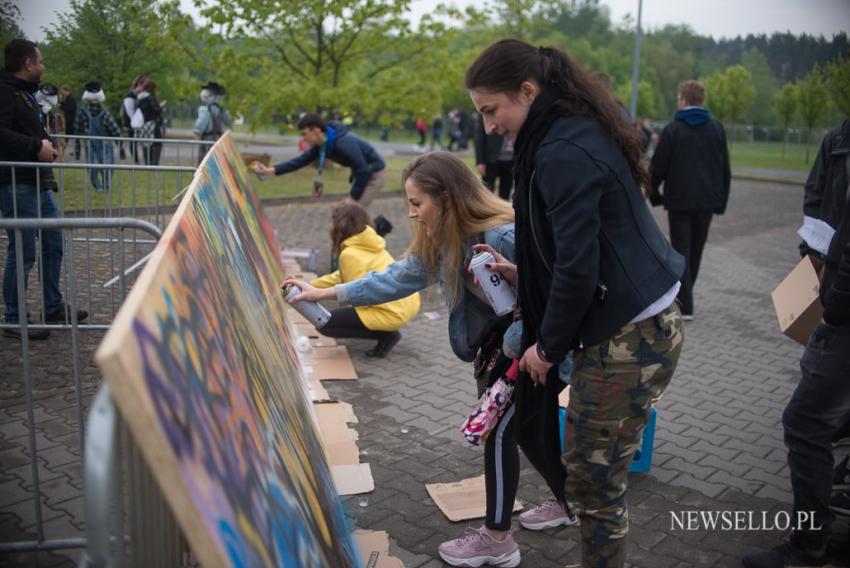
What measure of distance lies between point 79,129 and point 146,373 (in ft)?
24.0

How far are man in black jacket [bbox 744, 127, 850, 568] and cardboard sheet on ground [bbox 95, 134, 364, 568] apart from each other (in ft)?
5.78

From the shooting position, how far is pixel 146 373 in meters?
1.31

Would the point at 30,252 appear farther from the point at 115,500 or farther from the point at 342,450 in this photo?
the point at 115,500

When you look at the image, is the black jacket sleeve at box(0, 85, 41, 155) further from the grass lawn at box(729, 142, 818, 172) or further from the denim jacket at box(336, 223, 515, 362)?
the grass lawn at box(729, 142, 818, 172)

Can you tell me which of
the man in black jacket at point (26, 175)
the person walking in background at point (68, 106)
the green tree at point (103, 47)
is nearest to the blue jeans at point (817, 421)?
the man in black jacket at point (26, 175)

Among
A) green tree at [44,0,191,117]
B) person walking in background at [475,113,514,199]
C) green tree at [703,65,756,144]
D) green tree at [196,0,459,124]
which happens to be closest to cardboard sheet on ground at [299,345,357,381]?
green tree at [44,0,191,117]

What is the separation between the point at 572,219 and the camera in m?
2.25

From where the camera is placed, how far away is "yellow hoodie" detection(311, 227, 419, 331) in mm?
5758

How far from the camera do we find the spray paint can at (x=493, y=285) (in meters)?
2.92

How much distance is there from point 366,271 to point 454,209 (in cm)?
285

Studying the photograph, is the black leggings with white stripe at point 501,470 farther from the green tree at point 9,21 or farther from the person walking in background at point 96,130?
the person walking in background at point 96,130

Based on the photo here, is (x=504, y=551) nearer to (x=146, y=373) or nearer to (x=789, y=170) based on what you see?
(x=146, y=373)

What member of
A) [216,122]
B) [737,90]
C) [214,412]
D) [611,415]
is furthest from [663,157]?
[737,90]

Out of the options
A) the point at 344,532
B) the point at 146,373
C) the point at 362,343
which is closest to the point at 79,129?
the point at 362,343
